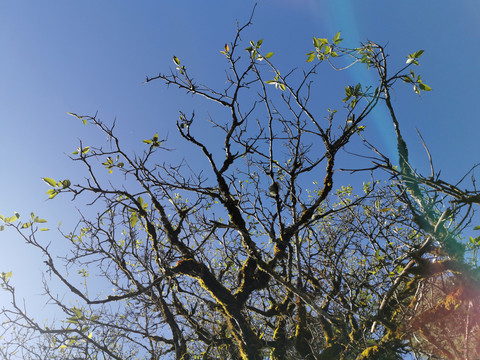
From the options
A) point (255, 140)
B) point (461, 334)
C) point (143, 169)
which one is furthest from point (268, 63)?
point (461, 334)

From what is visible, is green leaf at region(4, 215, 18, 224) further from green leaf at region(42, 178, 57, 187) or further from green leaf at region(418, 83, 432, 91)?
green leaf at region(418, 83, 432, 91)

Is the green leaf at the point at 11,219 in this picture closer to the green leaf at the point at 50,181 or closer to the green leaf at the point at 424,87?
the green leaf at the point at 50,181

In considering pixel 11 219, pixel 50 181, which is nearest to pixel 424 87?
pixel 50 181

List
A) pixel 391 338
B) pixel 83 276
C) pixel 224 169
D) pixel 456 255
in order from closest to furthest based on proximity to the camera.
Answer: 1. pixel 456 255
2. pixel 391 338
3. pixel 224 169
4. pixel 83 276

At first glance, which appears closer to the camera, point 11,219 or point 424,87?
point 424,87

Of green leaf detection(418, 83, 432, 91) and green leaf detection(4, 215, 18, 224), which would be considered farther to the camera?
green leaf detection(4, 215, 18, 224)

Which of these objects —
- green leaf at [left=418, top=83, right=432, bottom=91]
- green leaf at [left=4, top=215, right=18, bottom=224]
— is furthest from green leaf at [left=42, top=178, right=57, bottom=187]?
green leaf at [left=418, top=83, right=432, bottom=91]

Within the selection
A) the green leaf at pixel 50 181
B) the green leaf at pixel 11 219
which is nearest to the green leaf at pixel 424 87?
the green leaf at pixel 50 181

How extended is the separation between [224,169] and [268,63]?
2.02 m

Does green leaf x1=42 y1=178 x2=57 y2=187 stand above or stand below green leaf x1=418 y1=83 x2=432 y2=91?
above

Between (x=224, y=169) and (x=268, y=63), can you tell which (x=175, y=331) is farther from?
(x=268, y=63)

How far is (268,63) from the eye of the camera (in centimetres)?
481

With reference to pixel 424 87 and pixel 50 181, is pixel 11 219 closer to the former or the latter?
pixel 50 181

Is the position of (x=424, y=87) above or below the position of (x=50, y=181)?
below
